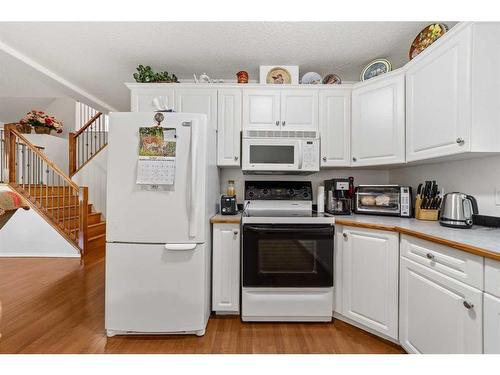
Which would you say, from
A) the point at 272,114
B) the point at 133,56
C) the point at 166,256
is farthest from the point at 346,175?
the point at 133,56

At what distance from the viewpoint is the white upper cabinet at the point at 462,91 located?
1.37 metres

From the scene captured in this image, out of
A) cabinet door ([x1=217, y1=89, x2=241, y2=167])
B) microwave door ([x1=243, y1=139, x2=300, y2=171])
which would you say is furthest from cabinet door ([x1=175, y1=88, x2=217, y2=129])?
microwave door ([x1=243, y1=139, x2=300, y2=171])

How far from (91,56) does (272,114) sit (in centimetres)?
187

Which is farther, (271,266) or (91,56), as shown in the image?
(91,56)

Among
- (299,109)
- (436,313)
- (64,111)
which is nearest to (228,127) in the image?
(299,109)

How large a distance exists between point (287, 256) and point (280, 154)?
35.7 inches

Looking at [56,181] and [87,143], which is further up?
[87,143]

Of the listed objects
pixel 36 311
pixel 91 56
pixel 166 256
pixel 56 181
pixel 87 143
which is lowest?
pixel 36 311

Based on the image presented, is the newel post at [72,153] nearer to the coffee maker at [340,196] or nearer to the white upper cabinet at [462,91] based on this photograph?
the coffee maker at [340,196]

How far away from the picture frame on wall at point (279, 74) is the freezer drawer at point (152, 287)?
171 cm

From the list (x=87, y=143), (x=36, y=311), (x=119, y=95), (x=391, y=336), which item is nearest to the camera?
(x=391, y=336)

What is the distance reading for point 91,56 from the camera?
2344 mm

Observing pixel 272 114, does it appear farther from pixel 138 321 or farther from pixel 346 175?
pixel 138 321

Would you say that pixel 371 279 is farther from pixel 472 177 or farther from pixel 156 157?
pixel 156 157
